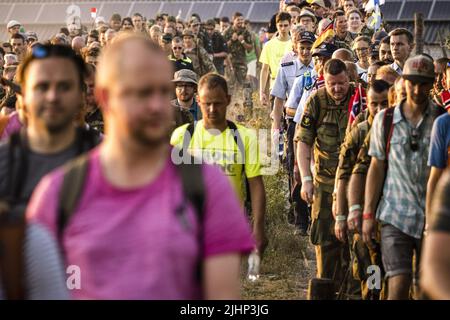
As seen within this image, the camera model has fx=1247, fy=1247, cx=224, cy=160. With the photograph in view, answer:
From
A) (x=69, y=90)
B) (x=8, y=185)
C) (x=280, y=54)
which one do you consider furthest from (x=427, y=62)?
(x=280, y=54)

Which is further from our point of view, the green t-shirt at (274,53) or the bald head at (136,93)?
the green t-shirt at (274,53)

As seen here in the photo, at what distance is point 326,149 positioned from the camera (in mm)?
9914

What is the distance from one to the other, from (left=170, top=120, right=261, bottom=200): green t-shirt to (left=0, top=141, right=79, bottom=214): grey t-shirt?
257 centimetres

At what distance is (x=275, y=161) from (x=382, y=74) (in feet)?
18.8

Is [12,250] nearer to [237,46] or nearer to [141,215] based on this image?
[141,215]

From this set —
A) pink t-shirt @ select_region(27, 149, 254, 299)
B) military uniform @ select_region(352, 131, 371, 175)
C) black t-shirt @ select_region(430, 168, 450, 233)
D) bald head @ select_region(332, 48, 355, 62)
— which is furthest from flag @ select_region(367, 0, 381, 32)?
pink t-shirt @ select_region(27, 149, 254, 299)

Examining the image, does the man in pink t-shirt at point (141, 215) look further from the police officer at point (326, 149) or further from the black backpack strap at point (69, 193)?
the police officer at point (326, 149)

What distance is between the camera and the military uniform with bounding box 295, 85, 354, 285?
387 inches

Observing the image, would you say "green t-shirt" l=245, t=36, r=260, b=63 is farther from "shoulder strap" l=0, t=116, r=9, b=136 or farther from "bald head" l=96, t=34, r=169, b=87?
"bald head" l=96, t=34, r=169, b=87

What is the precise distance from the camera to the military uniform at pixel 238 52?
84.2 ft

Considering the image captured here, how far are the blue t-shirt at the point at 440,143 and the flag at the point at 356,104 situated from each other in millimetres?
1823

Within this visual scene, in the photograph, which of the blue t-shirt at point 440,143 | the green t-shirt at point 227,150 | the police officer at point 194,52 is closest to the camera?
the blue t-shirt at point 440,143

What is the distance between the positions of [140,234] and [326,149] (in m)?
5.97

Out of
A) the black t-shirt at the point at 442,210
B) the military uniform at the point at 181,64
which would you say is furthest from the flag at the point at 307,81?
the black t-shirt at the point at 442,210
